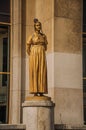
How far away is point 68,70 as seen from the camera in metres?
20.7

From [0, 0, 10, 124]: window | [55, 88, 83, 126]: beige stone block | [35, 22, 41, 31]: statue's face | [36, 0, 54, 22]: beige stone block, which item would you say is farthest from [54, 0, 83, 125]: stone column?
[35, 22, 41, 31]: statue's face

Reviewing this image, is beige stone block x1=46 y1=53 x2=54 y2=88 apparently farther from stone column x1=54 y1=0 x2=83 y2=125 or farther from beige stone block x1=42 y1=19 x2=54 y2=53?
beige stone block x1=42 y1=19 x2=54 y2=53

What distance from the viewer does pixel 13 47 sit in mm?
21625

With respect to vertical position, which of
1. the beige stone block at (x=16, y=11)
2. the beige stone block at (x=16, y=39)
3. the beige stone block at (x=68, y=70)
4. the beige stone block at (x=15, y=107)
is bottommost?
the beige stone block at (x=15, y=107)

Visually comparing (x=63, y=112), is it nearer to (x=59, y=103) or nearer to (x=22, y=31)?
(x=59, y=103)

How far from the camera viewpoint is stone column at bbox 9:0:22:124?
21.0m

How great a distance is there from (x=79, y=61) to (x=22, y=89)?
2.71 meters

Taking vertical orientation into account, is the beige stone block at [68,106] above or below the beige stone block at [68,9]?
below

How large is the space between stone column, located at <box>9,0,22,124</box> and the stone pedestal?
4.81 meters

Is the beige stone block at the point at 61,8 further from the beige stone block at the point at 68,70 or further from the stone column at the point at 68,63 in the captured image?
the beige stone block at the point at 68,70

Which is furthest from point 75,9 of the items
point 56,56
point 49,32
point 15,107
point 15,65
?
point 15,107

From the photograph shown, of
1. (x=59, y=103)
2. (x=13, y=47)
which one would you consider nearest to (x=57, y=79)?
(x=59, y=103)

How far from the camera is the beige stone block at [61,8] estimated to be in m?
20.8

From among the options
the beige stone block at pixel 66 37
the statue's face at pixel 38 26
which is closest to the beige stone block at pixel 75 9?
the beige stone block at pixel 66 37
